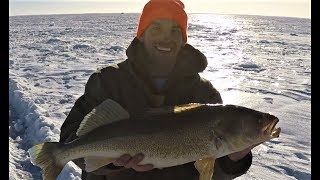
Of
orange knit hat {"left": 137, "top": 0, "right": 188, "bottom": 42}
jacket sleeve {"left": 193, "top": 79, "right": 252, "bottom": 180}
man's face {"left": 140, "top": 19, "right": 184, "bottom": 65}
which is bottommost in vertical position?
jacket sleeve {"left": 193, "top": 79, "right": 252, "bottom": 180}

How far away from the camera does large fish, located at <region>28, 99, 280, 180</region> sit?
2430 millimetres

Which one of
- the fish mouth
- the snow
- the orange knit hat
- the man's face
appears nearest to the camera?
the fish mouth

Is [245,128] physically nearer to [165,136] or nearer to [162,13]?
[165,136]

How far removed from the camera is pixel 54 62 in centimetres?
1357

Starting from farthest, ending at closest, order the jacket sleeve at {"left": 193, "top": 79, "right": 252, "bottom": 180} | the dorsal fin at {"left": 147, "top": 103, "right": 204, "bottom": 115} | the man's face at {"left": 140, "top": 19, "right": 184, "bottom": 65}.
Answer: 1. the man's face at {"left": 140, "top": 19, "right": 184, "bottom": 65}
2. the jacket sleeve at {"left": 193, "top": 79, "right": 252, "bottom": 180}
3. the dorsal fin at {"left": 147, "top": 103, "right": 204, "bottom": 115}

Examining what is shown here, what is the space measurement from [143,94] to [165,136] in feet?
1.62

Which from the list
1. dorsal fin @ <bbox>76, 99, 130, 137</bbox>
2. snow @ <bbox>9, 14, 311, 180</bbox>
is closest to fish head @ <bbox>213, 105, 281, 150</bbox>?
dorsal fin @ <bbox>76, 99, 130, 137</bbox>

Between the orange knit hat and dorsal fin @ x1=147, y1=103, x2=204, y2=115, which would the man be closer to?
the orange knit hat

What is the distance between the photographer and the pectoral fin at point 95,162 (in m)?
2.60

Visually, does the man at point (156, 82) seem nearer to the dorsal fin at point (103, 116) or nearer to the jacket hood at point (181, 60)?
the jacket hood at point (181, 60)

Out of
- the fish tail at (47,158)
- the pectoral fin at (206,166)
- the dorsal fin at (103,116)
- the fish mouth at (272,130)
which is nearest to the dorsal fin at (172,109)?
the dorsal fin at (103,116)

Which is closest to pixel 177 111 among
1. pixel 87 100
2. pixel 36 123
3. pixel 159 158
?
pixel 159 158

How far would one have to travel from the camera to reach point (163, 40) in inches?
114

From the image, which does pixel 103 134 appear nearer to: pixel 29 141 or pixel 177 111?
pixel 177 111
